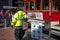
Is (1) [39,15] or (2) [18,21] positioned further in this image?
(1) [39,15]

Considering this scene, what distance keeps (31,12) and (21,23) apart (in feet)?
43.6

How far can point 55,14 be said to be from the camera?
72.8 ft

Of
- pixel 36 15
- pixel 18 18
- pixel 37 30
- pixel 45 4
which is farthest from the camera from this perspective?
pixel 36 15

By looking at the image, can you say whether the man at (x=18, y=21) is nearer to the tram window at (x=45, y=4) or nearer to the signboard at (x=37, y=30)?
the signboard at (x=37, y=30)

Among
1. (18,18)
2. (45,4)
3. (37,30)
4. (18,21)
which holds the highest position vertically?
(45,4)

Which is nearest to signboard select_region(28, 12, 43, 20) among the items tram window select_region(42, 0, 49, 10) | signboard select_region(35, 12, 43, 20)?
signboard select_region(35, 12, 43, 20)

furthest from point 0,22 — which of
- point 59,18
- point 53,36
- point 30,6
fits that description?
point 53,36

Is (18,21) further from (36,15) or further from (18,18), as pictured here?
(36,15)

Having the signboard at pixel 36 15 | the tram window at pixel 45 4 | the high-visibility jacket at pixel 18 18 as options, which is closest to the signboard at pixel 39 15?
the signboard at pixel 36 15

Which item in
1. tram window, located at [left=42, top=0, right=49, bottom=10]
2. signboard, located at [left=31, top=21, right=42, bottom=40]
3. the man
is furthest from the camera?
tram window, located at [left=42, top=0, right=49, bottom=10]

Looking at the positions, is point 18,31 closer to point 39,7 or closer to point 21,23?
point 21,23

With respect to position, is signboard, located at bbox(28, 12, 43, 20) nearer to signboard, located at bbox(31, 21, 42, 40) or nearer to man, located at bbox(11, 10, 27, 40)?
man, located at bbox(11, 10, 27, 40)

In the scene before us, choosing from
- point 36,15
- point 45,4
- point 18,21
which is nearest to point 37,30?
point 18,21

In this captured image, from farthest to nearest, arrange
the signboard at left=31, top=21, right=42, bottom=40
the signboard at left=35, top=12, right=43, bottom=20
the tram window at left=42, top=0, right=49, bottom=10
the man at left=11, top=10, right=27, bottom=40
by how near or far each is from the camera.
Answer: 1. the signboard at left=35, top=12, right=43, bottom=20
2. the tram window at left=42, top=0, right=49, bottom=10
3. the man at left=11, top=10, right=27, bottom=40
4. the signboard at left=31, top=21, right=42, bottom=40
